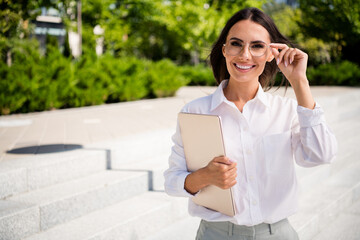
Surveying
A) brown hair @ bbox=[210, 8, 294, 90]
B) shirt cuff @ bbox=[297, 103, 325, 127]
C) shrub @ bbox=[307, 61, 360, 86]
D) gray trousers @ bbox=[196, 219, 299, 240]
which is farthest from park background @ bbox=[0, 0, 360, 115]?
gray trousers @ bbox=[196, 219, 299, 240]

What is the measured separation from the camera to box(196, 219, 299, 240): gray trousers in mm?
1329

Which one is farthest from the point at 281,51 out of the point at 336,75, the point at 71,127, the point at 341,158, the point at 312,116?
the point at 336,75

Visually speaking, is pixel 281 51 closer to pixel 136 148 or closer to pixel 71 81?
pixel 136 148

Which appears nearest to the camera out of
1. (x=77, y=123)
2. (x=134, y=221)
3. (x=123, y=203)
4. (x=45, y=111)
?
(x=134, y=221)

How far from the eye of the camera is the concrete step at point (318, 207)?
312 centimetres

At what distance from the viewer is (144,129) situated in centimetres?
573

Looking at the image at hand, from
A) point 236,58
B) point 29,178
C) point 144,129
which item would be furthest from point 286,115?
point 144,129

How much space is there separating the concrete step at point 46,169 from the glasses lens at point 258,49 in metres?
2.46

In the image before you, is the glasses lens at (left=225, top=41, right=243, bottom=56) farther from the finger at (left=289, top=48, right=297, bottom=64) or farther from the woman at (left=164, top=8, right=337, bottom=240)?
the finger at (left=289, top=48, right=297, bottom=64)

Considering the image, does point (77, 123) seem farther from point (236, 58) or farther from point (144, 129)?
point (236, 58)

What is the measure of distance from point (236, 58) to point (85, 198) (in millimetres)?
2183

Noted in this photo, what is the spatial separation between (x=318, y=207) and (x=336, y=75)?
1216 cm

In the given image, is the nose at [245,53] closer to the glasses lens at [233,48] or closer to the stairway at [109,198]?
the glasses lens at [233,48]

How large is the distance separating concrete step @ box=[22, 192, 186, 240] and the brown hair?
1688 mm
